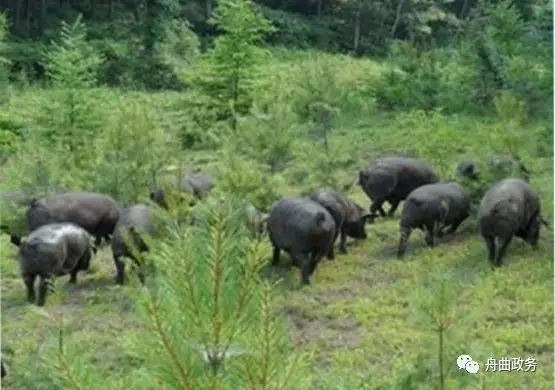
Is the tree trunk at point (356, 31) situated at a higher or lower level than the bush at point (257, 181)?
lower

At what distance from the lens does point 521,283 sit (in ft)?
36.1

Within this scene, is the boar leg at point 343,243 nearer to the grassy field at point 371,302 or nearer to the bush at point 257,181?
the grassy field at point 371,302

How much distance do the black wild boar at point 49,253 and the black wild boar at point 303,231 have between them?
2.18m

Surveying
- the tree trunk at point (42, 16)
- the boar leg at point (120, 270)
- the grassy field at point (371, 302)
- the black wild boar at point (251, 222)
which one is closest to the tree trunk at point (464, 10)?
the tree trunk at point (42, 16)

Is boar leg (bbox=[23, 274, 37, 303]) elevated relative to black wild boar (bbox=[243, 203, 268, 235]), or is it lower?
lower

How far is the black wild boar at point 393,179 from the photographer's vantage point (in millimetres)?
14352

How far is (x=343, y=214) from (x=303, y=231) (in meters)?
1.46

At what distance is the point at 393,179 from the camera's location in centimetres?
1436

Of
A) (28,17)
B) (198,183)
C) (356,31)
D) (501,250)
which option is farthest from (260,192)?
(356,31)

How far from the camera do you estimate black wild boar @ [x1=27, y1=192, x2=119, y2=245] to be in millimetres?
12672

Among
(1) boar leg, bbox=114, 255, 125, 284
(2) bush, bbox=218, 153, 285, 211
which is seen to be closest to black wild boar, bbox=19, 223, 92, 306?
(1) boar leg, bbox=114, 255, 125, 284

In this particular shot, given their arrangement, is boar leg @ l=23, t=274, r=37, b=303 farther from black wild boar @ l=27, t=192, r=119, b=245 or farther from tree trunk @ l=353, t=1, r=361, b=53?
tree trunk @ l=353, t=1, r=361, b=53

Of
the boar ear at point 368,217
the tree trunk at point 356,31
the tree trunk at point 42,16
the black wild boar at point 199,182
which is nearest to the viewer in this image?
the boar ear at point 368,217

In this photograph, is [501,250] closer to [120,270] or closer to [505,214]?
[505,214]
